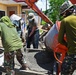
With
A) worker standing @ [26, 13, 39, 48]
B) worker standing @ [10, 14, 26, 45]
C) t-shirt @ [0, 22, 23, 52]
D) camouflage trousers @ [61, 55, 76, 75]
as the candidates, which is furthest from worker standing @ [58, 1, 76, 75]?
worker standing @ [26, 13, 39, 48]

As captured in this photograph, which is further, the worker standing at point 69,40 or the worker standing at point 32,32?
the worker standing at point 32,32

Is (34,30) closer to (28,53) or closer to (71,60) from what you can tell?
(28,53)

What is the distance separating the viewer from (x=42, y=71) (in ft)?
19.0

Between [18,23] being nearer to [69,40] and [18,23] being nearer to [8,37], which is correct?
[8,37]

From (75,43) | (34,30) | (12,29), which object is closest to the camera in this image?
(75,43)

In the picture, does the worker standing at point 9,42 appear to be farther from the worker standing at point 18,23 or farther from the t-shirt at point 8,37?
the worker standing at point 18,23

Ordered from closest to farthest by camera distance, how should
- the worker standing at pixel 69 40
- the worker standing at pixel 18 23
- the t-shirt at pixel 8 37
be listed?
the worker standing at pixel 69 40 → the t-shirt at pixel 8 37 → the worker standing at pixel 18 23

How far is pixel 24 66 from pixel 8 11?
25.2 metres

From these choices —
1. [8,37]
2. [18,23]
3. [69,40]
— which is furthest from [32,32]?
[69,40]

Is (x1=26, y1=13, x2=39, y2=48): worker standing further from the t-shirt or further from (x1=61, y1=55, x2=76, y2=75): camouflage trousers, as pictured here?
(x1=61, y1=55, x2=76, y2=75): camouflage trousers

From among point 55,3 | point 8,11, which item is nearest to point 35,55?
point 8,11

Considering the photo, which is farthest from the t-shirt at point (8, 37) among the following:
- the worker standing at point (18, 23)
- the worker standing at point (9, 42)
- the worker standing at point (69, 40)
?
the worker standing at point (69, 40)

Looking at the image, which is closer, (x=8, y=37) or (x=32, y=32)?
(x=8, y=37)

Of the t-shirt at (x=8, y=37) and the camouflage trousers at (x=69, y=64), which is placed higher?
the t-shirt at (x=8, y=37)
